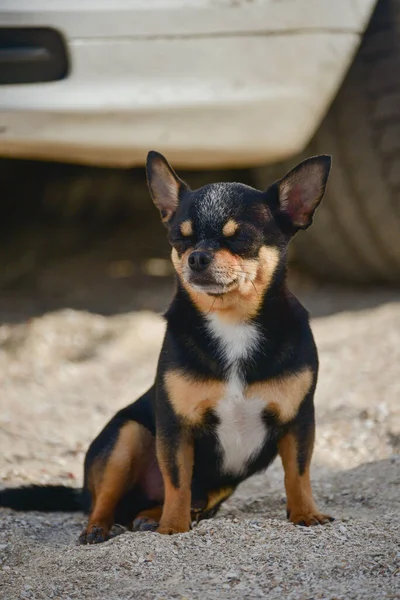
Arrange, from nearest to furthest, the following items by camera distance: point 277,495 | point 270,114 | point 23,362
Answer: point 277,495, point 270,114, point 23,362

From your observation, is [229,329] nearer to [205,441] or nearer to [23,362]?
[205,441]

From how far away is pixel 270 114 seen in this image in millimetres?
4359

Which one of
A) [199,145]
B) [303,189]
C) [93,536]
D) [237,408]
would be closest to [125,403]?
[199,145]

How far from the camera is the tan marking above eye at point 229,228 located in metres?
2.99

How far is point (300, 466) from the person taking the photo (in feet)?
10.0

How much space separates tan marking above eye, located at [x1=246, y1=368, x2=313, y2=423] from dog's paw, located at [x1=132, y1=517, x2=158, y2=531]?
1.64 ft

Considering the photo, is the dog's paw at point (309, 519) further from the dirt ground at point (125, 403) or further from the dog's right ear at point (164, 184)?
the dog's right ear at point (164, 184)

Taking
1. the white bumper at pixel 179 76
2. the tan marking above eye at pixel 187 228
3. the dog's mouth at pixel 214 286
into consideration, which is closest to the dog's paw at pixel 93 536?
the dog's mouth at pixel 214 286

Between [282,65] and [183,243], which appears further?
[282,65]

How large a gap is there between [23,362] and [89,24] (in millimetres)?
1562

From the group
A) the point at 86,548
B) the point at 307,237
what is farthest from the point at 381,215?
the point at 86,548

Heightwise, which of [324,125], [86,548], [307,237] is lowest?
[307,237]

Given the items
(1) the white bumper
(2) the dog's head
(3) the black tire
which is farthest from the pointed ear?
(3) the black tire

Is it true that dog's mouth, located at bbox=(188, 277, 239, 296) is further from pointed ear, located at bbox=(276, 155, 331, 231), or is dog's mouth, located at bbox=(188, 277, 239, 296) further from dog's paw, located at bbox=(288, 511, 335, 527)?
dog's paw, located at bbox=(288, 511, 335, 527)
